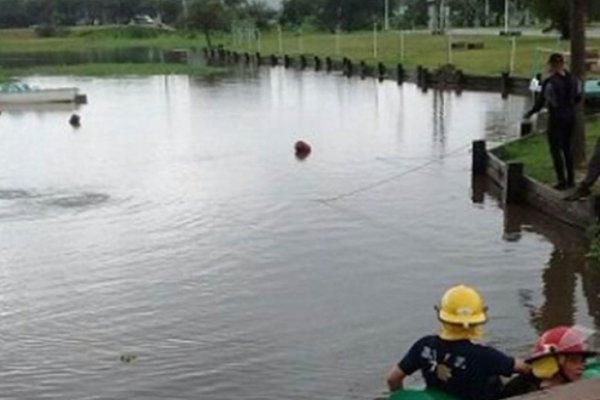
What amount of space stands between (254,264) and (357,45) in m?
57.4

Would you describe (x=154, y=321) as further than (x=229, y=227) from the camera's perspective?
No

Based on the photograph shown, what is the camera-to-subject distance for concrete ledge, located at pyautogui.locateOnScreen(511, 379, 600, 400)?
4395 mm

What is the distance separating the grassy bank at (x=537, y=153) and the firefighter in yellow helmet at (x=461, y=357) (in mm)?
10027

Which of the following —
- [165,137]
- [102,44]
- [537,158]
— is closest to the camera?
[537,158]

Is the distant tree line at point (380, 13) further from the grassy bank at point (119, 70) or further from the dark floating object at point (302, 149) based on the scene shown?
the dark floating object at point (302, 149)

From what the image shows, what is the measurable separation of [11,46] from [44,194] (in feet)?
305

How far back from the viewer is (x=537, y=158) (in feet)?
56.5

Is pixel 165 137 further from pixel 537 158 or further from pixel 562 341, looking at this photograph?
pixel 562 341

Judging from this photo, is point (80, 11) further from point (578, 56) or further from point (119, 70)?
point (578, 56)

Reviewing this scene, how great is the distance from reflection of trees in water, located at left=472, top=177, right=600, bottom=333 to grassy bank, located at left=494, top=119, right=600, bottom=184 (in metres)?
0.82

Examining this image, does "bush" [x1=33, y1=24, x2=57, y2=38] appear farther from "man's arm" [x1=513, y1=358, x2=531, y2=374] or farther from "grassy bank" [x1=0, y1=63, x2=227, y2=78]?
"man's arm" [x1=513, y1=358, x2=531, y2=374]

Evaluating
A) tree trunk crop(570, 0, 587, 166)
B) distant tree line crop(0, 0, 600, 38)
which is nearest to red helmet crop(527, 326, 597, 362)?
tree trunk crop(570, 0, 587, 166)

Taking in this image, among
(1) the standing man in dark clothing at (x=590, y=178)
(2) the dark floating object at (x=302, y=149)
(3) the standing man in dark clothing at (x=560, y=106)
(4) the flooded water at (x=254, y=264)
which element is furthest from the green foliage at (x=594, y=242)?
(2) the dark floating object at (x=302, y=149)

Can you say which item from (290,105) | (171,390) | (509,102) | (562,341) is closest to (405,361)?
(562,341)
